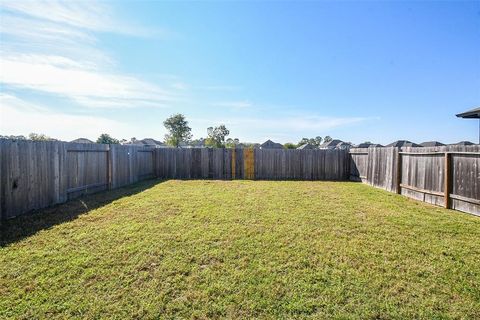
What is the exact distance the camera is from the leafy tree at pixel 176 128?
5038 cm

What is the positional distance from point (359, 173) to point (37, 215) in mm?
11397

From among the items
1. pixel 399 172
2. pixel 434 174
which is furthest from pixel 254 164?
pixel 434 174

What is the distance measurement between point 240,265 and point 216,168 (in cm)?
1015

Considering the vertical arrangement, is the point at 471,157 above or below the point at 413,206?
above

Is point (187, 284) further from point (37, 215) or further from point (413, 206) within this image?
point (413, 206)

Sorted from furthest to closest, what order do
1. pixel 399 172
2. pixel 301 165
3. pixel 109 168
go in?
pixel 301 165 < pixel 109 168 < pixel 399 172

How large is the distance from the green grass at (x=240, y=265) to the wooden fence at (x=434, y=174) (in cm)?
69

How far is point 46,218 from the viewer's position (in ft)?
16.3

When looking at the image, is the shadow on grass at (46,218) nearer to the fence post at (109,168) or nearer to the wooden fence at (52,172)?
the wooden fence at (52,172)

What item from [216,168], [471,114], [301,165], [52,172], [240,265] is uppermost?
[471,114]

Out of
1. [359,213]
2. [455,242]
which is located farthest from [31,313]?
[359,213]

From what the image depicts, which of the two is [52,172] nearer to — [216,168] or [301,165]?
[216,168]

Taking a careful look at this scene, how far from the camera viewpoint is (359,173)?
1159cm

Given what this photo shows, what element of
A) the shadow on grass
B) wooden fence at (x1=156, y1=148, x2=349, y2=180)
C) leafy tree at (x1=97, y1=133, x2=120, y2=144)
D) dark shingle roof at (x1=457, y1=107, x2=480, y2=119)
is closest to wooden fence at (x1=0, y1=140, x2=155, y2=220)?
the shadow on grass
